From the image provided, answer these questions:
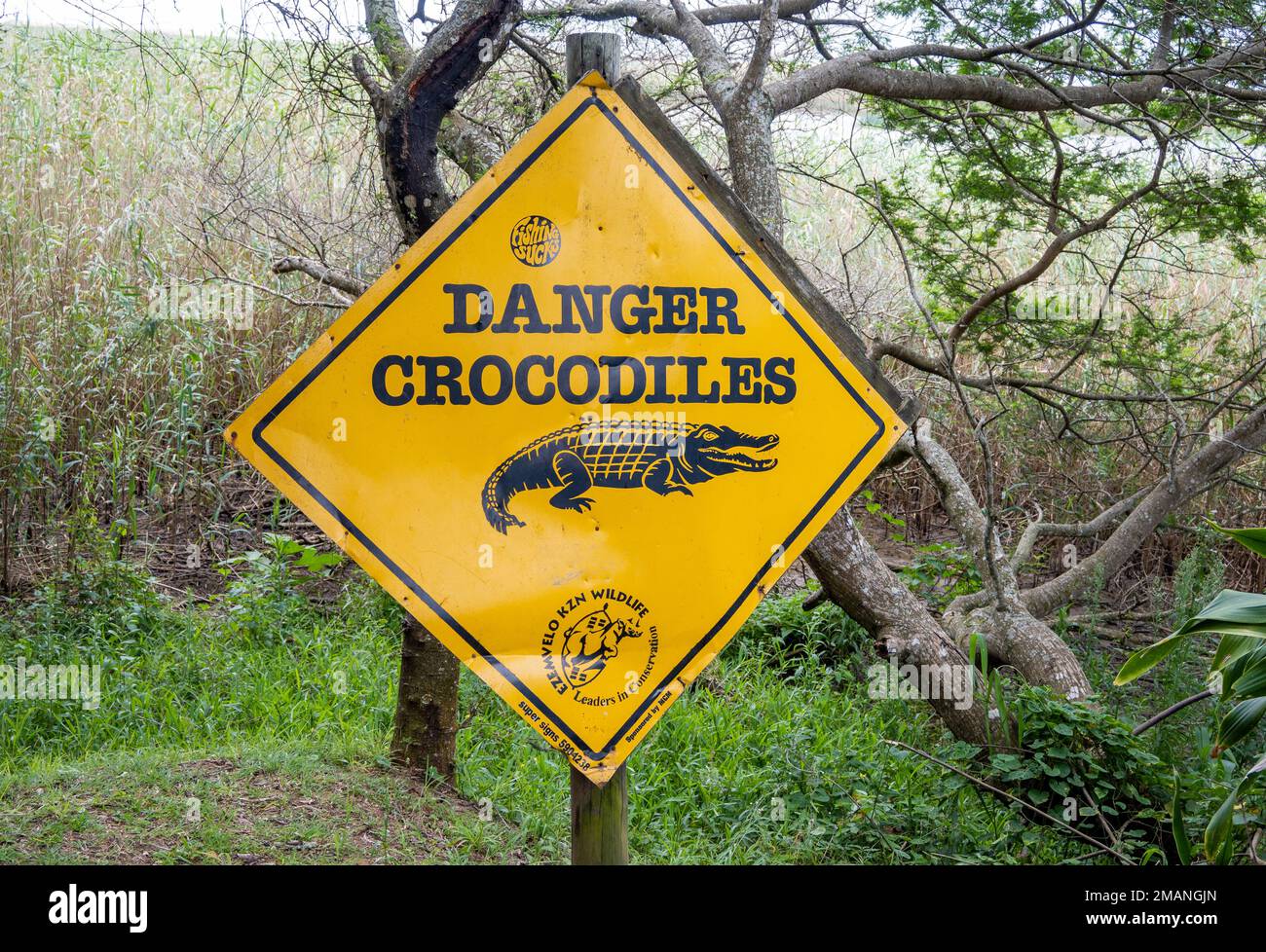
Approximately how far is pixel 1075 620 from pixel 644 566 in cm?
511

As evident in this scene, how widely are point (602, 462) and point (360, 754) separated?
2504mm

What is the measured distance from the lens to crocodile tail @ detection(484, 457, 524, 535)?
2049 mm

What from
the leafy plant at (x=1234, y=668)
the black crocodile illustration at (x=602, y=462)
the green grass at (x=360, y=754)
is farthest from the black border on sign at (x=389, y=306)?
the leafy plant at (x=1234, y=668)

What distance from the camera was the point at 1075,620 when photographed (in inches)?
252

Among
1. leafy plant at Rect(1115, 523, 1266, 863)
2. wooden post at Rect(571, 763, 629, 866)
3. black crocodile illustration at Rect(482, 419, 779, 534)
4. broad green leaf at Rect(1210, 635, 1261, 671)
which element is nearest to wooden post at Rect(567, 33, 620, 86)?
black crocodile illustration at Rect(482, 419, 779, 534)

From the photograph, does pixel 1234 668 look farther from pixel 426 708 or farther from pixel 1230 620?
pixel 426 708

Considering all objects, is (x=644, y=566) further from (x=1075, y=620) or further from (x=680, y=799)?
(x=1075, y=620)

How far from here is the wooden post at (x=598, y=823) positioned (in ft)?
7.13

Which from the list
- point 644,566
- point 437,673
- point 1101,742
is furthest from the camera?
point 1101,742

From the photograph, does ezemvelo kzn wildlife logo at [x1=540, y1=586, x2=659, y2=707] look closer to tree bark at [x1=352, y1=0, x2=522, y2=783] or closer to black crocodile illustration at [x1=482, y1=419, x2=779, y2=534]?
black crocodile illustration at [x1=482, y1=419, x2=779, y2=534]

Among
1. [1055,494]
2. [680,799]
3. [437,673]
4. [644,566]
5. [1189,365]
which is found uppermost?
[1189,365]

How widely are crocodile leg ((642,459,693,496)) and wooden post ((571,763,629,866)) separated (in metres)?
0.58
